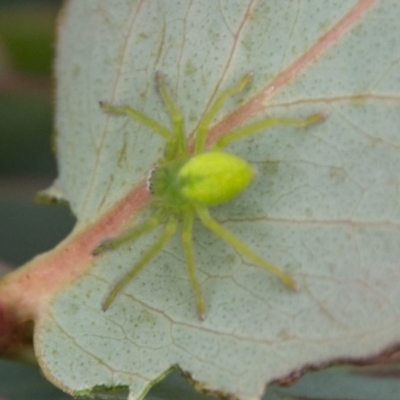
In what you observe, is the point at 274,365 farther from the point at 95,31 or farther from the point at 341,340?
the point at 95,31

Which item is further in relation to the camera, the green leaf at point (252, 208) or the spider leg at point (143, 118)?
the spider leg at point (143, 118)

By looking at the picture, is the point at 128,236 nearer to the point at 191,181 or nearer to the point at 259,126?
the point at 191,181

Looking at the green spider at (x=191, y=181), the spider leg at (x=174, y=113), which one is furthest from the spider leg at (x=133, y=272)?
the spider leg at (x=174, y=113)

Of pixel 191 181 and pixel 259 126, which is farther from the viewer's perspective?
pixel 191 181

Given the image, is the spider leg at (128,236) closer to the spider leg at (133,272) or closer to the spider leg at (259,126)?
the spider leg at (133,272)

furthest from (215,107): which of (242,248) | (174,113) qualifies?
(242,248)

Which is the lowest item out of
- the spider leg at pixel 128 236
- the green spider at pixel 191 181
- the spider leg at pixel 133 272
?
the spider leg at pixel 133 272

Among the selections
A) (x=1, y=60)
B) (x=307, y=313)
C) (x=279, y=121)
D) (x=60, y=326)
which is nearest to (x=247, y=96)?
(x=279, y=121)
